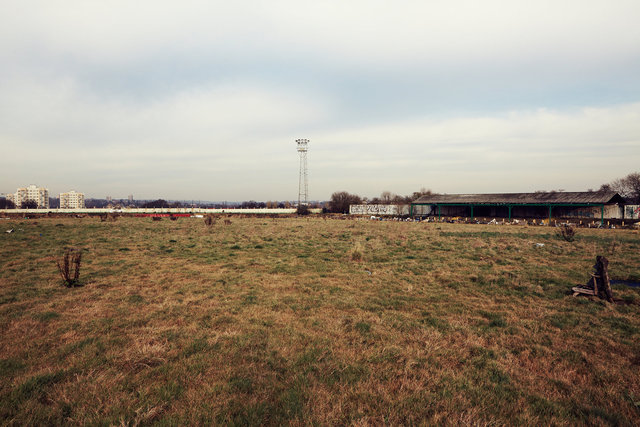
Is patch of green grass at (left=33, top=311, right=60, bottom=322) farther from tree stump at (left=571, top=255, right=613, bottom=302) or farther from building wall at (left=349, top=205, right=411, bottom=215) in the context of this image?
building wall at (left=349, top=205, right=411, bottom=215)

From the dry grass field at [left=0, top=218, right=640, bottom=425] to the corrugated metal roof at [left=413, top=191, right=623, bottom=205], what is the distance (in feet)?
132

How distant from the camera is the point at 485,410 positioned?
3969mm

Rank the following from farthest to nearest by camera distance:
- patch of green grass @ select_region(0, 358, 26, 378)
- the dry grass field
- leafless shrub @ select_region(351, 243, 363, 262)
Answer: leafless shrub @ select_region(351, 243, 363, 262) → patch of green grass @ select_region(0, 358, 26, 378) → the dry grass field

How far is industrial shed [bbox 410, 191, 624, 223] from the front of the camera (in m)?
41.2

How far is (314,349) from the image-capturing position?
5582 mm

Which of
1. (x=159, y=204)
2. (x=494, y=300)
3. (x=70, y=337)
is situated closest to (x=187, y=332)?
(x=70, y=337)

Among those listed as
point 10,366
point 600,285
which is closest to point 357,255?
point 600,285

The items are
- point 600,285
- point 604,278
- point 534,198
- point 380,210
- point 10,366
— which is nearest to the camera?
point 10,366

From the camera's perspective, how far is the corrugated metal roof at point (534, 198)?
41219 mm

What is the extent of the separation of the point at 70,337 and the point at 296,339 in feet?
15.4

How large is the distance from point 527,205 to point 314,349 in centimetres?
5330

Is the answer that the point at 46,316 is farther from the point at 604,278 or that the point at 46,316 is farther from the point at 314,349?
the point at 604,278

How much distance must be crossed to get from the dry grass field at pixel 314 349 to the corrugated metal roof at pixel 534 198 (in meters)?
40.3

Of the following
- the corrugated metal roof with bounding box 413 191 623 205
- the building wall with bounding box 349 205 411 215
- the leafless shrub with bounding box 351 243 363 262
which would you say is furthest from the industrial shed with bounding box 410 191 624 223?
the leafless shrub with bounding box 351 243 363 262
